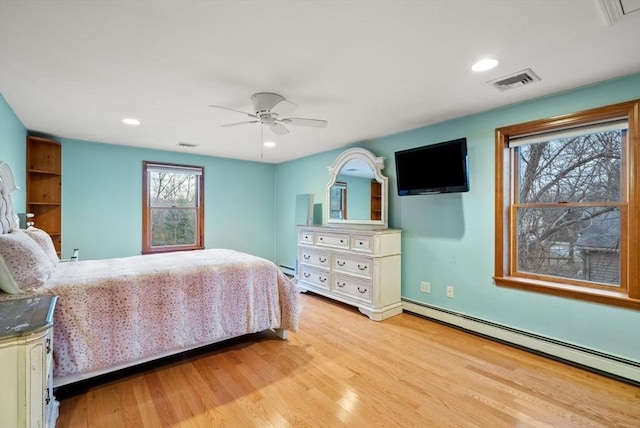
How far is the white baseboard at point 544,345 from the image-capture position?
7.27 ft

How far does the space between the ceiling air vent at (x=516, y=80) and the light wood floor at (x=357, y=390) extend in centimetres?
228

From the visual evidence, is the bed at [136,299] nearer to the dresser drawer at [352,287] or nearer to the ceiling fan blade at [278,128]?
the dresser drawer at [352,287]

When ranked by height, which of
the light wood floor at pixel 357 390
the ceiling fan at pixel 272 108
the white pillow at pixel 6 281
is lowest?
the light wood floor at pixel 357 390

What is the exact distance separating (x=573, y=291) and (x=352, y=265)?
2.13 meters

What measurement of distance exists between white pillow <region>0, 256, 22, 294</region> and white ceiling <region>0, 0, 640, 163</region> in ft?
4.37

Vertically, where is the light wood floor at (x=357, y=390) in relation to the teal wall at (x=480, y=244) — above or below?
below

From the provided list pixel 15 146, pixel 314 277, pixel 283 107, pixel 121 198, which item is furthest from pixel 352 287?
pixel 15 146

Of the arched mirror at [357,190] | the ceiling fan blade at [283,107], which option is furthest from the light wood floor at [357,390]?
the ceiling fan blade at [283,107]

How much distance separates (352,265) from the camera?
3.73m

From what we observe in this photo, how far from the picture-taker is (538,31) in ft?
5.51

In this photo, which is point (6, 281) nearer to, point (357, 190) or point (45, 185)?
point (45, 185)

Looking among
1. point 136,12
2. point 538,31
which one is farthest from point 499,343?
point 136,12

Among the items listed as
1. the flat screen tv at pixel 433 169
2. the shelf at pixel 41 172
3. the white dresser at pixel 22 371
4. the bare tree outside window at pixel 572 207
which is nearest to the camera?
the white dresser at pixel 22 371

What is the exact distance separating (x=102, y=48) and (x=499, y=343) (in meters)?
3.96
